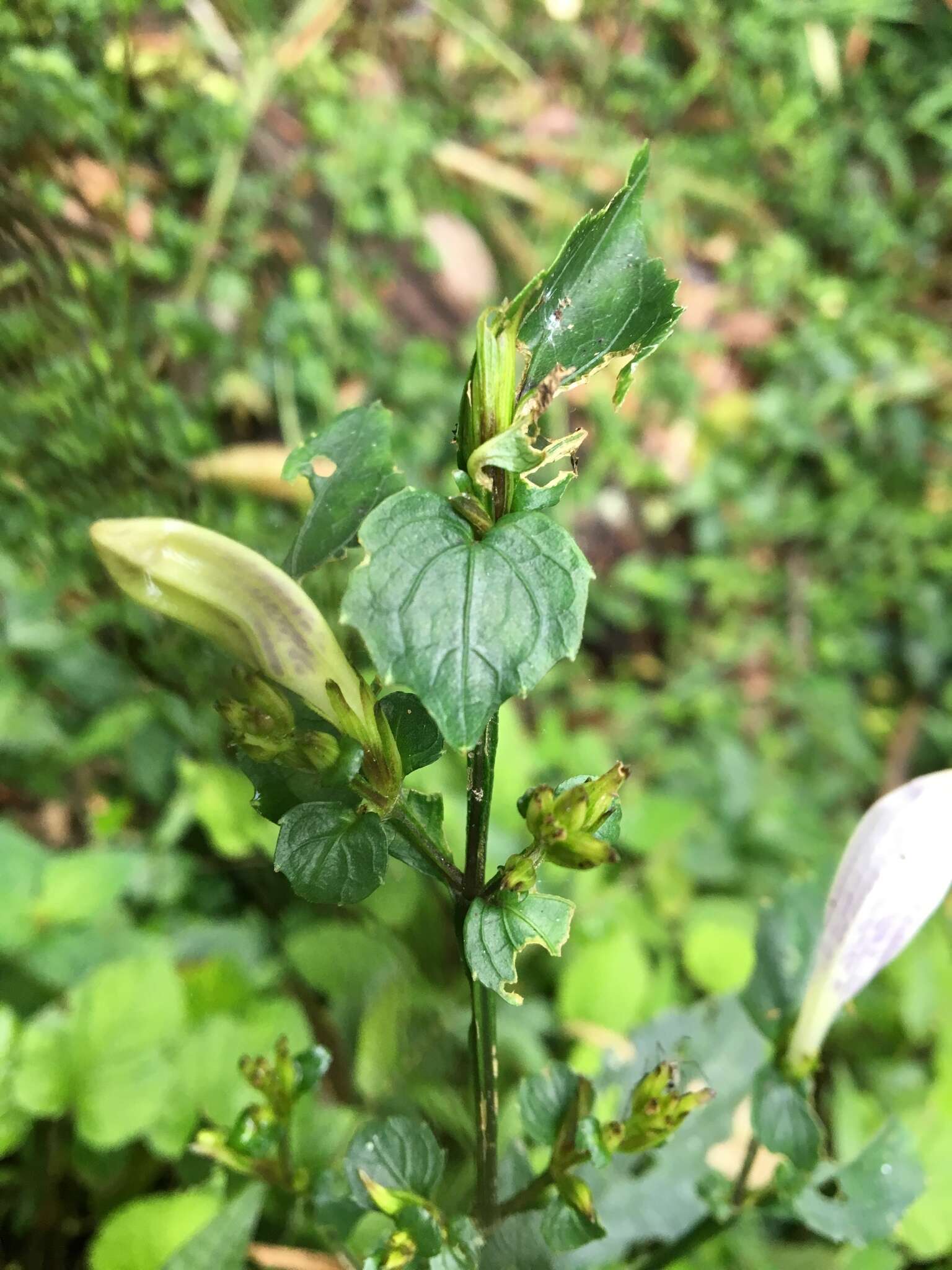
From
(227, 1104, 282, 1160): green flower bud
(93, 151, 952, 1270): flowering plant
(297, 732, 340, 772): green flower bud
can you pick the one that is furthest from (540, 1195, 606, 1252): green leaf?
(297, 732, 340, 772): green flower bud

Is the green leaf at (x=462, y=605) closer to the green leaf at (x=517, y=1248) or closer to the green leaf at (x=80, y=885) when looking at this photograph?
the green leaf at (x=517, y=1248)

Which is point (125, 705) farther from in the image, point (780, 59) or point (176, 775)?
point (780, 59)

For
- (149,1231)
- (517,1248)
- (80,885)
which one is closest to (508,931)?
(517,1248)

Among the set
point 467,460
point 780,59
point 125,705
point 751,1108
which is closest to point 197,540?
point 467,460

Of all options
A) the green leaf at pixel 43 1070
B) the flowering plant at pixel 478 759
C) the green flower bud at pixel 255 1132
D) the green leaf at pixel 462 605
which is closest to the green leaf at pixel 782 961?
the flowering plant at pixel 478 759

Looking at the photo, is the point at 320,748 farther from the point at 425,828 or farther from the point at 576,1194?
the point at 576,1194

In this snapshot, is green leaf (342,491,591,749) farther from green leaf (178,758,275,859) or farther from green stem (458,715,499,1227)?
green leaf (178,758,275,859)
